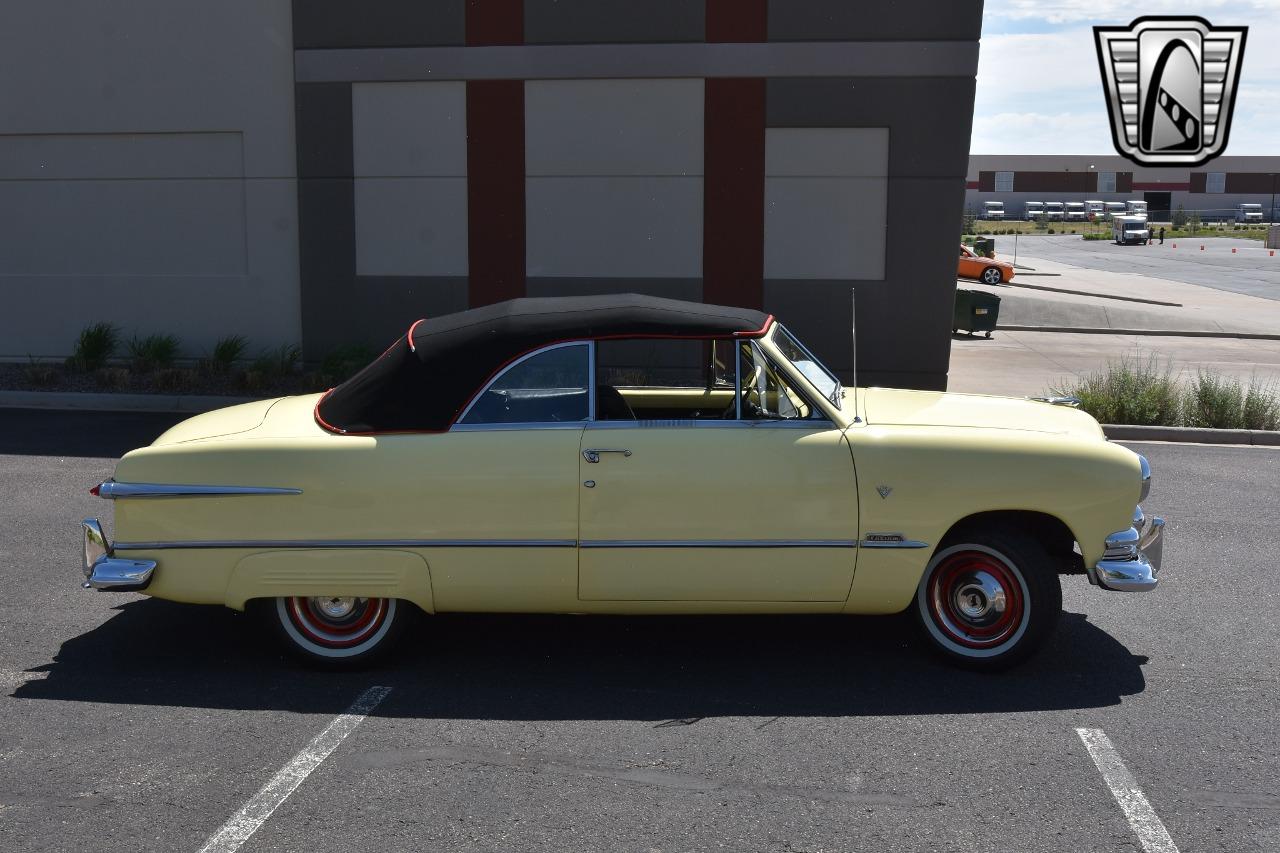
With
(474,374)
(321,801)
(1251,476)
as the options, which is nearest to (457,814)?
(321,801)

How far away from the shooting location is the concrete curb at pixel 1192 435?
12.7m

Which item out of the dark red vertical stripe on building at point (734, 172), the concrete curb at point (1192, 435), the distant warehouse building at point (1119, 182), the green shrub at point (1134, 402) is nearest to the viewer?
the concrete curb at point (1192, 435)

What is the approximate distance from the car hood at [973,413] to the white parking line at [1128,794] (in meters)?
1.48

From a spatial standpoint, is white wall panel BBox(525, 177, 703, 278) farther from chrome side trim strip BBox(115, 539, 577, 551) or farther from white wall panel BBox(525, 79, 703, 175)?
chrome side trim strip BBox(115, 539, 577, 551)

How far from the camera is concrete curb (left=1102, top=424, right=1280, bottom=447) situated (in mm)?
12734

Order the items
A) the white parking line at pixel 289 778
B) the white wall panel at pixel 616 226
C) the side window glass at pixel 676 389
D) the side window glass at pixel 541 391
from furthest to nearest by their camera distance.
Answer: the white wall panel at pixel 616 226 < the side window glass at pixel 676 389 < the side window glass at pixel 541 391 < the white parking line at pixel 289 778

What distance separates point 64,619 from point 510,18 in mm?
10754

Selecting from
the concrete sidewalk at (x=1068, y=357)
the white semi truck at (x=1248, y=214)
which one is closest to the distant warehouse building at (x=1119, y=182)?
the white semi truck at (x=1248, y=214)

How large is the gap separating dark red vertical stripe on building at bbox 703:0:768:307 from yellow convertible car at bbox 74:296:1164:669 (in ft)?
32.7

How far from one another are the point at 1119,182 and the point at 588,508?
395 ft

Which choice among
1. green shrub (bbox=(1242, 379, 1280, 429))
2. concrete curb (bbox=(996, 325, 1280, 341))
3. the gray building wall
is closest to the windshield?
green shrub (bbox=(1242, 379, 1280, 429))

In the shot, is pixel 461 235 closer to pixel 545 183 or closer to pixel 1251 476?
pixel 545 183

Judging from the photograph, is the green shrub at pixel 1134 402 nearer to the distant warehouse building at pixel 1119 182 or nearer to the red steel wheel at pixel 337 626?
the red steel wheel at pixel 337 626

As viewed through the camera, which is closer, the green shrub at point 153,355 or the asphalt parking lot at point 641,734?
the asphalt parking lot at point 641,734
